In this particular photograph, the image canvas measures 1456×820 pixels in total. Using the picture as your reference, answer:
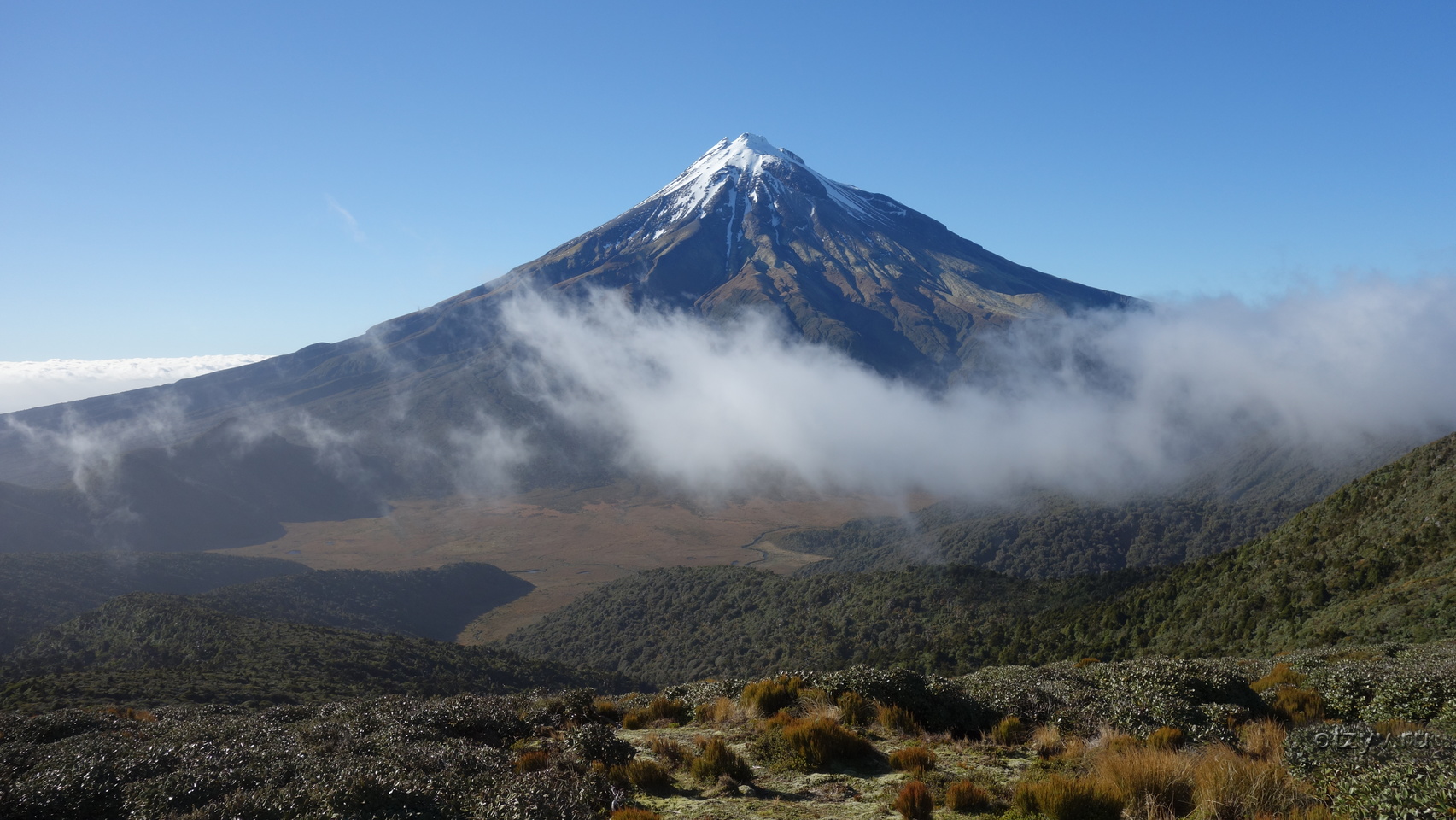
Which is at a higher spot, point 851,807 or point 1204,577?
point 851,807

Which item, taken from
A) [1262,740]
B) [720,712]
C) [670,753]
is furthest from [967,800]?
[720,712]

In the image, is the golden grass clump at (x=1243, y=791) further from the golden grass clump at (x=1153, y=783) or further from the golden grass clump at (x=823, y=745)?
the golden grass clump at (x=823, y=745)

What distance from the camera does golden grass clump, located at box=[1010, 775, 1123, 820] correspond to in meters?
5.65

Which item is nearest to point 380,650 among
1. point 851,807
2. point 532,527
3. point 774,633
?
point 774,633

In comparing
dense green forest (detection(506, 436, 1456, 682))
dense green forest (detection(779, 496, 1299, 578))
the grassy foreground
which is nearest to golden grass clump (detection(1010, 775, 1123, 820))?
the grassy foreground

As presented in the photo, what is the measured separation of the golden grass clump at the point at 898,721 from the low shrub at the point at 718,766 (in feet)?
7.03

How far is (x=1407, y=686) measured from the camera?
9438 millimetres

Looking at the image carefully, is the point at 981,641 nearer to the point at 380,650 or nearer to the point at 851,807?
the point at 380,650

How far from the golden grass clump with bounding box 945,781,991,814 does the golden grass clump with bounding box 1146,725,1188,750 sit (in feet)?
7.00

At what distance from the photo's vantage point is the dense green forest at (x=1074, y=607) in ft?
88.9

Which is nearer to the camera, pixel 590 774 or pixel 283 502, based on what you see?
pixel 590 774

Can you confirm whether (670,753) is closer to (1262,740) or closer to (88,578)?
(1262,740)

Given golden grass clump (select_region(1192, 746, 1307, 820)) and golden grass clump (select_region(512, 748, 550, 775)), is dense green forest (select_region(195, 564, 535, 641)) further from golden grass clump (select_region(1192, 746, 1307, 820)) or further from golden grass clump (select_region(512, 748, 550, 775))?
golden grass clump (select_region(1192, 746, 1307, 820))

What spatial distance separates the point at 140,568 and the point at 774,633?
78248mm
